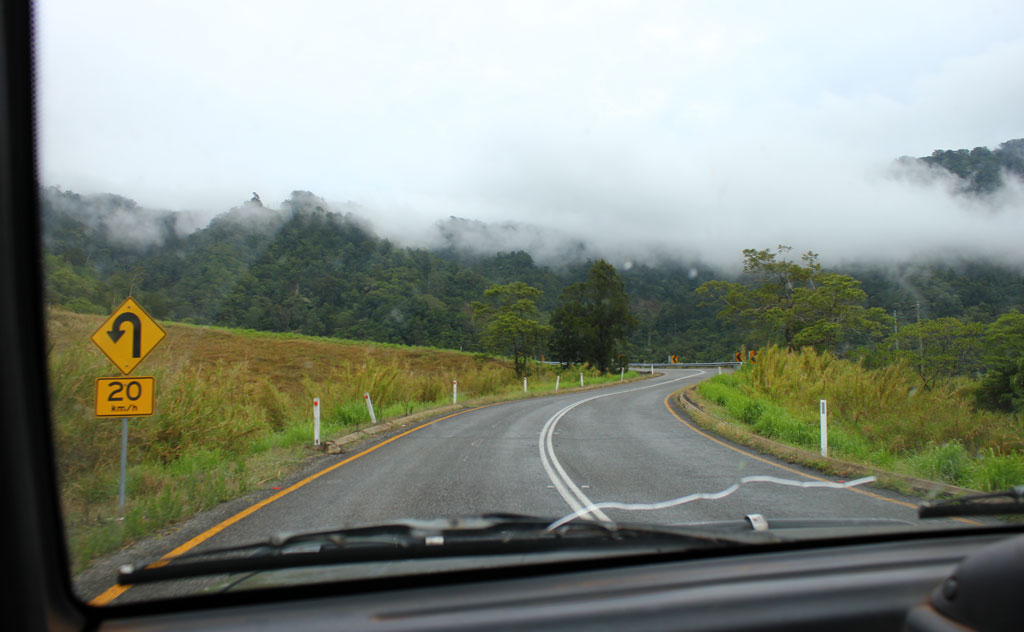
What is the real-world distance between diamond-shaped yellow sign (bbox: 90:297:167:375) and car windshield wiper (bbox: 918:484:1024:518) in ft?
25.0

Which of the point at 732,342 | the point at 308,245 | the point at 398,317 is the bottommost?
A: the point at 732,342

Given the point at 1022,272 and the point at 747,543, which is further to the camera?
the point at 1022,272

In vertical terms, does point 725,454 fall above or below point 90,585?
below

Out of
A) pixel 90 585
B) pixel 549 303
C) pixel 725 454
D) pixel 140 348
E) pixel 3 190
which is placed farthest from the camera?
pixel 549 303

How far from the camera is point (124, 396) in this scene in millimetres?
6891

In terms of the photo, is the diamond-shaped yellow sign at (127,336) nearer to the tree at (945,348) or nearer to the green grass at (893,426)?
the green grass at (893,426)

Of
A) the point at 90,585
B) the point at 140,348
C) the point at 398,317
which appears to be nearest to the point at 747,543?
the point at 90,585

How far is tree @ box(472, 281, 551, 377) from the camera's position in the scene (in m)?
43.8

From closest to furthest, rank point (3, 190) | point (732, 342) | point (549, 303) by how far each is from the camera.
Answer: point (3, 190), point (732, 342), point (549, 303)

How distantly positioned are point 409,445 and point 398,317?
46054 mm

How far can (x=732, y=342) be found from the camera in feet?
211

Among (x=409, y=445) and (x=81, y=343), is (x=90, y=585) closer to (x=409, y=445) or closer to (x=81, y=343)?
(x=81, y=343)

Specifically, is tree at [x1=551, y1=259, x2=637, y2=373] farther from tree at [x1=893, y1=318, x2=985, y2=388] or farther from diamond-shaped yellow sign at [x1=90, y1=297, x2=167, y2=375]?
diamond-shaped yellow sign at [x1=90, y1=297, x2=167, y2=375]

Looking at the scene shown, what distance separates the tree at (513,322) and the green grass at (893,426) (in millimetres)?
24580
